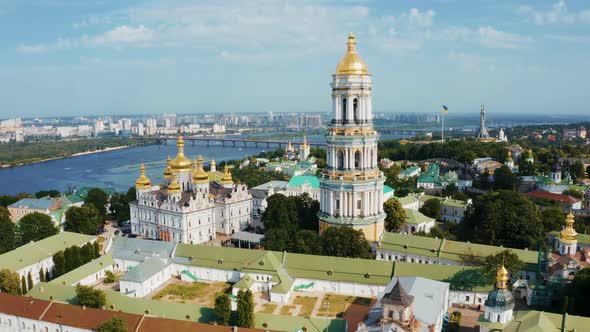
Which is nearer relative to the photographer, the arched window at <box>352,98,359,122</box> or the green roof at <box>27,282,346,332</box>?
the green roof at <box>27,282,346,332</box>

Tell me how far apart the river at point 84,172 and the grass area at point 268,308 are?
52.7 m

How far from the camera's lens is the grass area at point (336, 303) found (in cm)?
2315

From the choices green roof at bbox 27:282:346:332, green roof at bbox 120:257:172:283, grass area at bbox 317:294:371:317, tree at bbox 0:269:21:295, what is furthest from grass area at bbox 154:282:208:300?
tree at bbox 0:269:21:295

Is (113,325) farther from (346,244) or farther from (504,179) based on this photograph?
(504,179)

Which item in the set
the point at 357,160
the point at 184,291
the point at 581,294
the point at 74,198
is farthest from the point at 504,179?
the point at 74,198

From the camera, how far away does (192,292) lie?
85.7ft

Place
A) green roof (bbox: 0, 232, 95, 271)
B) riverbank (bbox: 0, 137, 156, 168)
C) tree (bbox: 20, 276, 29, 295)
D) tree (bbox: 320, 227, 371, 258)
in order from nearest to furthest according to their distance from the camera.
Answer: tree (bbox: 20, 276, 29, 295)
green roof (bbox: 0, 232, 95, 271)
tree (bbox: 320, 227, 371, 258)
riverbank (bbox: 0, 137, 156, 168)

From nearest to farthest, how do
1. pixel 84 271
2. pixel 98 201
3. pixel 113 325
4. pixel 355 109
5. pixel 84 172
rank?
pixel 113 325 → pixel 84 271 → pixel 355 109 → pixel 98 201 → pixel 84 172

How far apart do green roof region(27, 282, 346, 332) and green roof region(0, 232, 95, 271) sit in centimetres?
503

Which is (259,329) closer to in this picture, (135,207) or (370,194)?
(370,194)

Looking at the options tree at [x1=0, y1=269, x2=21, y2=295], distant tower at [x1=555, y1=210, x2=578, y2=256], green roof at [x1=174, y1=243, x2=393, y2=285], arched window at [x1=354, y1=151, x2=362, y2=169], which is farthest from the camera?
arched window at [x1=354, y1=151, x2=362, y2=169]

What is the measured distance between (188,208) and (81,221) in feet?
30.4

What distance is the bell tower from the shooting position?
2962 centimetres

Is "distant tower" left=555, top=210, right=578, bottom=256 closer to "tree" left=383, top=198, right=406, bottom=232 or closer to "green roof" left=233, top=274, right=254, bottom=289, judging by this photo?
"tree" left=383, top=198, right=406, bottom=232
